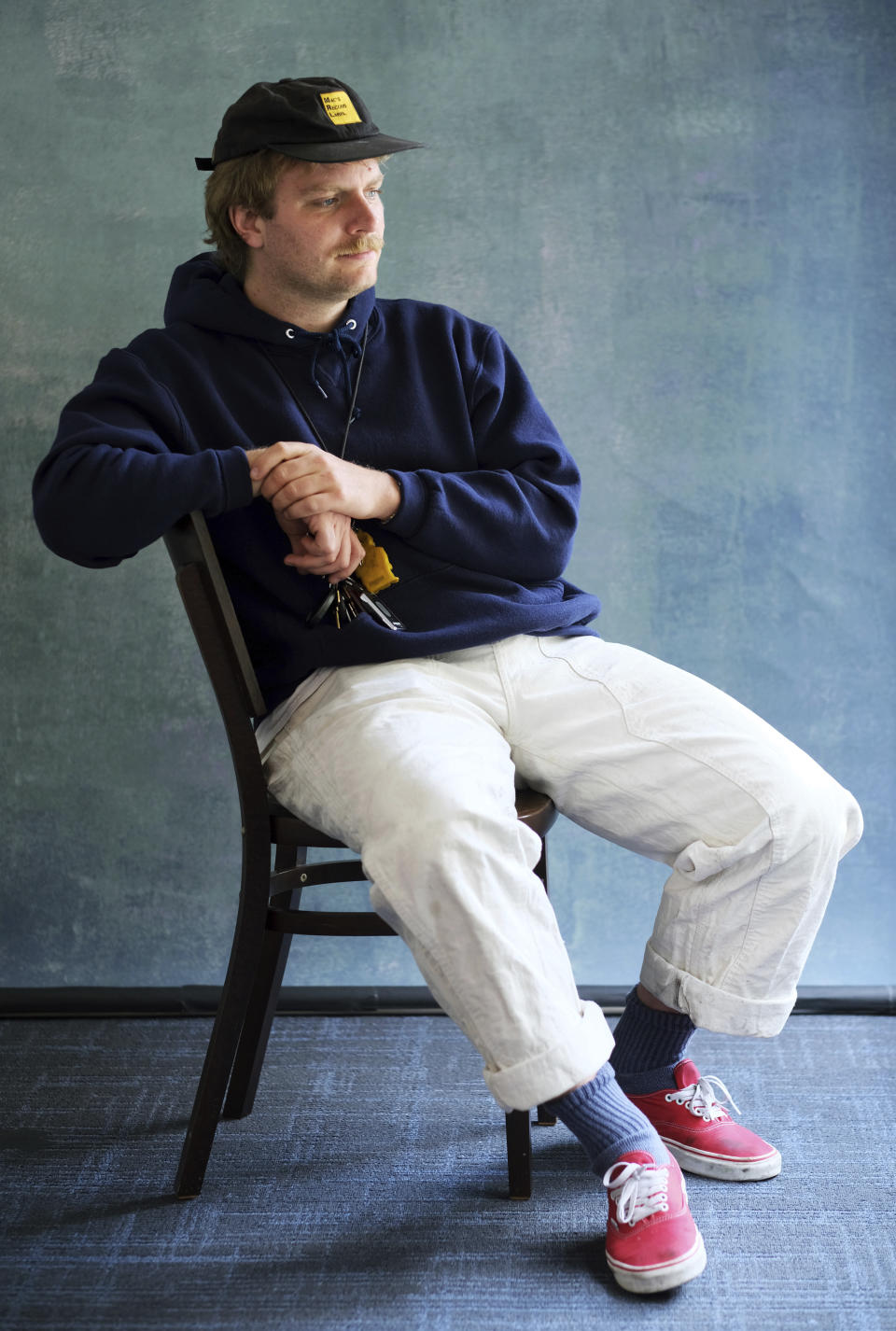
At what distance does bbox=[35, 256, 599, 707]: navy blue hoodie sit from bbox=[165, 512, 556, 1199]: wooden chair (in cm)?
8

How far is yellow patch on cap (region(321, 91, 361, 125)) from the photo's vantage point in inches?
61.6

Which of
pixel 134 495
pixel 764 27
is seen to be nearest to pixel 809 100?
pixel 764 27

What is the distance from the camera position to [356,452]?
163cm

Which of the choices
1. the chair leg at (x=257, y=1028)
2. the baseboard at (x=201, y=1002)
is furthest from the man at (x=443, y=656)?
the baseboard at (x=201, y=1002)

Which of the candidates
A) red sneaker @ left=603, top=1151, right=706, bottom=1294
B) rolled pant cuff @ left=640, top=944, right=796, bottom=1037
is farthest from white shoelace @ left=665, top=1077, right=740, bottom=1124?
red sneaker @ left=603, top=1151, right=706, bottom=1294

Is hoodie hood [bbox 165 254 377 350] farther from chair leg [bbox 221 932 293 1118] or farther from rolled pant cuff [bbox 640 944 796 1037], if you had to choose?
rolled pant cuff [bbox 640 944 796 1037]

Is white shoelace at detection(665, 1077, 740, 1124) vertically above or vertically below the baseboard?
above

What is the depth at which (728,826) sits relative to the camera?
1470 mm

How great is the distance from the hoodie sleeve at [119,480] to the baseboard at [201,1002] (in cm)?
92

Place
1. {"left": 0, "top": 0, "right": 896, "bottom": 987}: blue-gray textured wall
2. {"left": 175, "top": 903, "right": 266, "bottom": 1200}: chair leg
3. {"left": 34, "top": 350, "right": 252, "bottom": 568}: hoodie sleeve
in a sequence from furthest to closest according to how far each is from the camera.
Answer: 1. {"left": 0, "top": 0, "right": 896, "bottom": 987}: blue-gray textured wall
2. {"left": 175, "top": 903, "right": 266, "bottom": 1200}: chair leg
3. {"left": 34, "top": 350, "right": 252, "bottom": 568}: hoodie sleeve

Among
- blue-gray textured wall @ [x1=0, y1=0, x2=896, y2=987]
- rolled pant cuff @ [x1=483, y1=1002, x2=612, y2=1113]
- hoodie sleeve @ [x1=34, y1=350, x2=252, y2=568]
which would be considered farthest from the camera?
blue-gray textured wall @ [x1=0, y1=0, x2=896, y2=987]

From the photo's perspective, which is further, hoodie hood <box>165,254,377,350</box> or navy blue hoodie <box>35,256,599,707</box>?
hoodie hood <box>165,254,377,350</box>

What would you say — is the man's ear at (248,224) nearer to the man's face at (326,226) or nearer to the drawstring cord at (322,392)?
the man's face at (326,226)

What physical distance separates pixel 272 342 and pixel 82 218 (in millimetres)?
612
